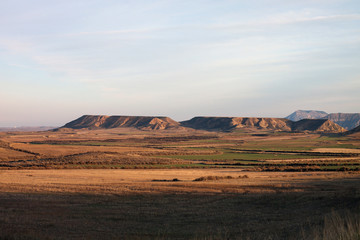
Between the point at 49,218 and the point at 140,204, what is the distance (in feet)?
20.6

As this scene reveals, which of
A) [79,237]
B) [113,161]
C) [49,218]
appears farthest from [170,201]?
[113,161]

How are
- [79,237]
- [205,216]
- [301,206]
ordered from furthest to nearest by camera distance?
[301,206]
[205,216]
[79,237]

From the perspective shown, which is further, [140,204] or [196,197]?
[196,197]

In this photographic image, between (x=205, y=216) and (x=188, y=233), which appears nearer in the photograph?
(x=188, y=233)

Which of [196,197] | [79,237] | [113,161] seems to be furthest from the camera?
[113,161]

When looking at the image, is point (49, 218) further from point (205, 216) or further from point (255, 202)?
point (255, 202)

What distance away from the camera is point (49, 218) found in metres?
18.0

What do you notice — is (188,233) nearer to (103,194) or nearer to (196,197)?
(196,197)

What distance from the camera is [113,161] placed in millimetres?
63406

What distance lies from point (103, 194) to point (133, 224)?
31.2 feet

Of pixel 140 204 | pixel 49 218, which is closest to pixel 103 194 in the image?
pixel 140 204

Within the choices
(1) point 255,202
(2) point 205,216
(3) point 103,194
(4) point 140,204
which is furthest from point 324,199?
(3) point 103,194

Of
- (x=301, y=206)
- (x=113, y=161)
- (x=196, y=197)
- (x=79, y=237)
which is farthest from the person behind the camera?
(x=113, y=161)

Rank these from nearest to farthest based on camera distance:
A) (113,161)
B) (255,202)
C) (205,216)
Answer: (205,216)
(255,202)
(113,161)
